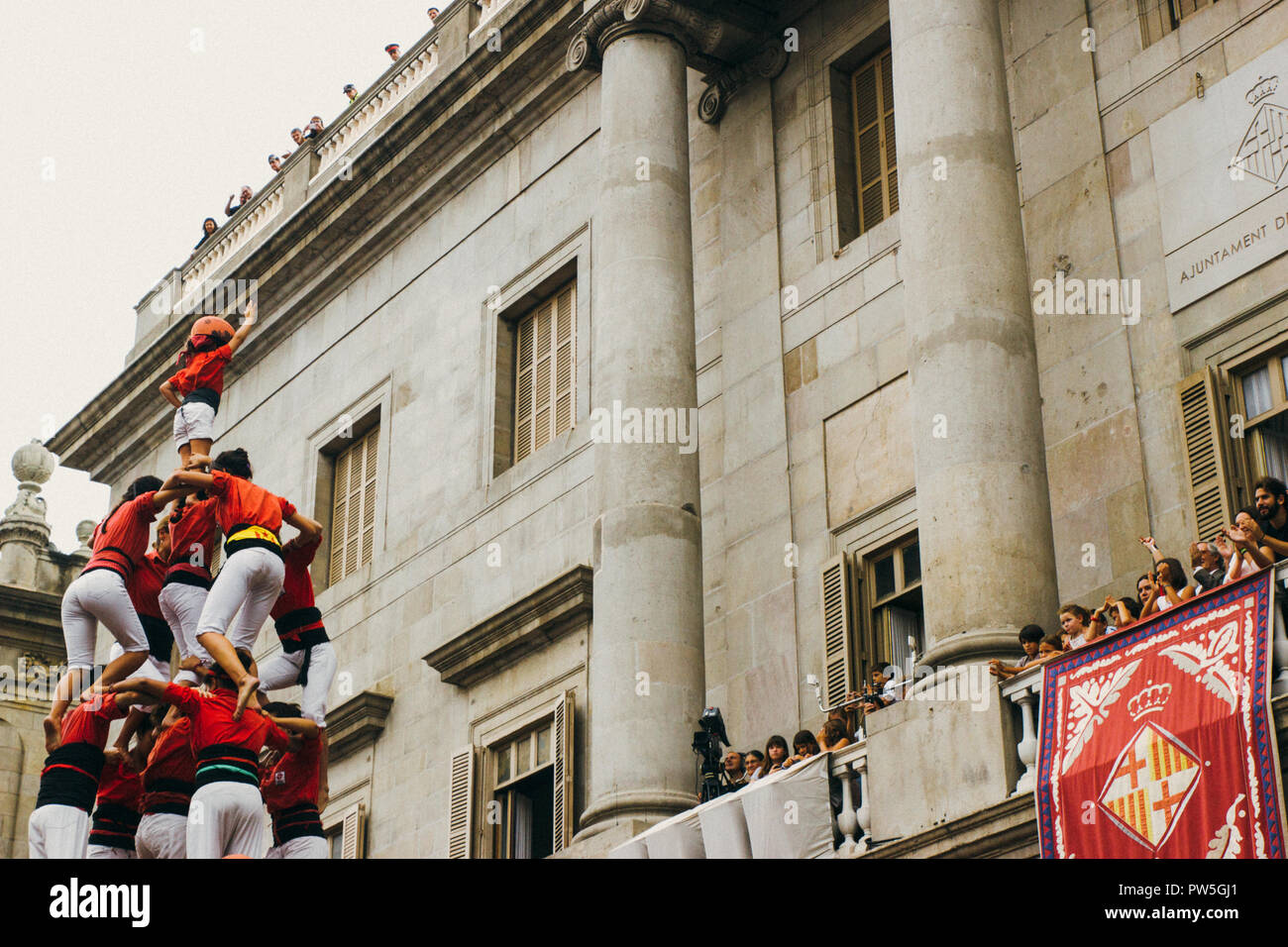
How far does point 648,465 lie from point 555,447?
14.9 ft

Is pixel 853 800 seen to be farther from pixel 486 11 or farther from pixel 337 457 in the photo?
pixel 486 11

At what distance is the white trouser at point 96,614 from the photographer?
1611 cm

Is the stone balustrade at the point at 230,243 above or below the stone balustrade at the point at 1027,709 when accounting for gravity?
above

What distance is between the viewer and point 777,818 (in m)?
17.6

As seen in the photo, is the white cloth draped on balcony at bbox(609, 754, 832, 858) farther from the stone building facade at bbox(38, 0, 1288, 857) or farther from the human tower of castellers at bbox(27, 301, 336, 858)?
the human tower of castellers at bbox(27, 301, 336, 858)

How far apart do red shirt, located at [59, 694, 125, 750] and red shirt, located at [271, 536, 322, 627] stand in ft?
5.24

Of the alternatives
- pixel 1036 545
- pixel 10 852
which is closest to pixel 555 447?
pixel 1036 545

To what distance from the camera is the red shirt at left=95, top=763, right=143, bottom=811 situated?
49.4ft

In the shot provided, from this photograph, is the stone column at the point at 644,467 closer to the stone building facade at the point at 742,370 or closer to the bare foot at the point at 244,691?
the stone building facade at the point at 742,370

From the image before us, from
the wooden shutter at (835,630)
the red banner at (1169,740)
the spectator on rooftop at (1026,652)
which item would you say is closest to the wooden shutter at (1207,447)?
the spectator on rooftop at (1026,652)

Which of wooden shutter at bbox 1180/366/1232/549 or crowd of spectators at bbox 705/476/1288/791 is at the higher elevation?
wooden shutter at bbox 1180/366/1232/549

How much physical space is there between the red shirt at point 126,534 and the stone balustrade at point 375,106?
17.3 metres

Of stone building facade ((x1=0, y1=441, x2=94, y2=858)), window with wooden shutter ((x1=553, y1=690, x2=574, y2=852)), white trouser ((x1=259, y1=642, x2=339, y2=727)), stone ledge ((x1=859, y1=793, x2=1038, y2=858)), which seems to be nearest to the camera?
white trouser ((x1=259, y1=642, x2=339, y2=727))

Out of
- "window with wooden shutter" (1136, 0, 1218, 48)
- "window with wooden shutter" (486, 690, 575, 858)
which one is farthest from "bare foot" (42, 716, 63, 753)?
"window with wooden shutter" (1136, 0, 1218, 48)
